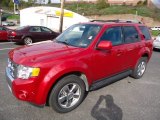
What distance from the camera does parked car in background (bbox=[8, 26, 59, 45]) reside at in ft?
44.2

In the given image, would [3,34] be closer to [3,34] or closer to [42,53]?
[3,34]

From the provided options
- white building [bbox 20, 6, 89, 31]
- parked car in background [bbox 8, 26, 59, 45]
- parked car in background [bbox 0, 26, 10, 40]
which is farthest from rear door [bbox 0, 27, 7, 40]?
Result: white building [bbox 20, 6, 89, 31]

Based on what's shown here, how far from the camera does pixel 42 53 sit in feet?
13.3

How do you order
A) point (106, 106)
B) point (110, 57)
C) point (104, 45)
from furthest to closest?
point (110, 57)
point (106, 106)
point (104, 45)

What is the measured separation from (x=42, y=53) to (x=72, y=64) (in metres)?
0.62

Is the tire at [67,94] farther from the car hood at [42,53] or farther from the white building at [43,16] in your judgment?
the white building at [43,16]

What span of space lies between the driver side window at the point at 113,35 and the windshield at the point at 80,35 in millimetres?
213

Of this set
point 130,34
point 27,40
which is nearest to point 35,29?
point 27,40

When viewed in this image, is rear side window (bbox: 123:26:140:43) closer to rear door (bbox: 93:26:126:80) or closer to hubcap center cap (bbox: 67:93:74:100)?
rear door (bbox: 93:26:126:80)

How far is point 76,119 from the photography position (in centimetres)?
399

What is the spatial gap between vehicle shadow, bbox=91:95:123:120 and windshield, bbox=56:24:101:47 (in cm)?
136

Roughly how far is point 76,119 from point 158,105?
197 centimetres

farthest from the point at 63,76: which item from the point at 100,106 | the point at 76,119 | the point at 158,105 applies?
the point at 158,105

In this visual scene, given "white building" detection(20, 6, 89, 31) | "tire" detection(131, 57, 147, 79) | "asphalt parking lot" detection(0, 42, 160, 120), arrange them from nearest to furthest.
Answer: "asphalt parking lot" detection(0, 42, 160, 120)
"tire" detection(131, 57, 147, 79)
"white building" detection(20, 6, 89, 31)
